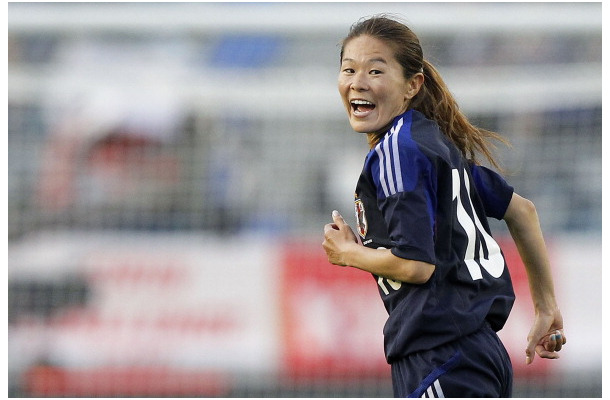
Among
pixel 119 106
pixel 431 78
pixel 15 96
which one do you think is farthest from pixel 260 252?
pixel 431 78

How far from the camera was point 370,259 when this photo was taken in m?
2.65

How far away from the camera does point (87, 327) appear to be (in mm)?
7754

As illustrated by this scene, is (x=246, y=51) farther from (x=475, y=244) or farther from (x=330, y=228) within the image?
(x=475, y=244)

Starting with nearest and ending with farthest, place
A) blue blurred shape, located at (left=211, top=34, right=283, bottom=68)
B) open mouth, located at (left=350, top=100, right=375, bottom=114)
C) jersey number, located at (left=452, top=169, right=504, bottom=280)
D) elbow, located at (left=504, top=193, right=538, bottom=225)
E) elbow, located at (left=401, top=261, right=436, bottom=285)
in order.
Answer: elbow, located at (left=401, top=261, right=436, bottom=285) < jersey number, located at (left=452, top=169, right=504, bottom=280) < open mouth, located at (left=350, top=100, right=375, bottom=114) < elbow, located at (left=504, top=193, right=538, bottom=225) < blue blurred shape, located at (left=211, top=34, right=283, bottom=68)

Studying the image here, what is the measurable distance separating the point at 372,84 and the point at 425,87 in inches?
8.6

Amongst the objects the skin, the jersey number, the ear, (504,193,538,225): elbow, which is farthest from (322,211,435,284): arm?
(504,193,538,225): elbow

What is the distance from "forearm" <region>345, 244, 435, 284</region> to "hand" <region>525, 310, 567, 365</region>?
61 cm

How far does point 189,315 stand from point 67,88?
204 centimetres

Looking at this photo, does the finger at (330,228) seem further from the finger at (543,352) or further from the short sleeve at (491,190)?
the finger at (543,352)

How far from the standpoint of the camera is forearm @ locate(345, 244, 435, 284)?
8.45ft

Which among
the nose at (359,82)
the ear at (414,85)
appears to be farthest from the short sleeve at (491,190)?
the nose at (359,82)

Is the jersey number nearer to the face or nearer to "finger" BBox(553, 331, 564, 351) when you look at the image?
the face

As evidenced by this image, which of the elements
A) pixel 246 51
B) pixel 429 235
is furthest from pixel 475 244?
pixel 246 51

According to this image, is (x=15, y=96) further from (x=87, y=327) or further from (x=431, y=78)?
(x=431, y=78)
